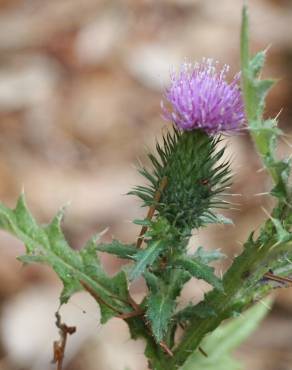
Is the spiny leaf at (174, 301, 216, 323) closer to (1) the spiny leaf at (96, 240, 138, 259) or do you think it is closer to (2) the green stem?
(2) the green stem

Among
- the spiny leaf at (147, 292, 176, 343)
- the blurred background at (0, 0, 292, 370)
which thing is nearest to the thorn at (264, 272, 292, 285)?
the spiny leaf at (147, 292, 176, 343)

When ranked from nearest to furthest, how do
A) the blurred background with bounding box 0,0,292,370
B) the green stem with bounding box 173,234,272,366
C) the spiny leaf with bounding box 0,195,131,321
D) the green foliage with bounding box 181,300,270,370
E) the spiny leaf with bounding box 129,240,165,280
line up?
the spiny leaf with bounding box 129,240,165,280 → the green stem with bounding box 173,234,272,366 → the spiny leaf with bounding box 0,195,131,321 → the green foliage with bounding box 181,300,270,370 → the blurred background with bounding box 0,0,292,370

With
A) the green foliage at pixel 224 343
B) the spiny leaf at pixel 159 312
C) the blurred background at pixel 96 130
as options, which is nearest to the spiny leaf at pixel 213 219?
the spiny leaf at pixel 159 312

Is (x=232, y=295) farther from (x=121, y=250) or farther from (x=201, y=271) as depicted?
(x=121, y=250)

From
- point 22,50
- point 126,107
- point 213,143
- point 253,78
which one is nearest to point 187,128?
point 213,143

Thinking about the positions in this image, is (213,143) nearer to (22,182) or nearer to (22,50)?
(22,182)

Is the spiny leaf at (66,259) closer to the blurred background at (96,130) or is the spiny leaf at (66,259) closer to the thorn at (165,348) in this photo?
the thorn at (165,348)
